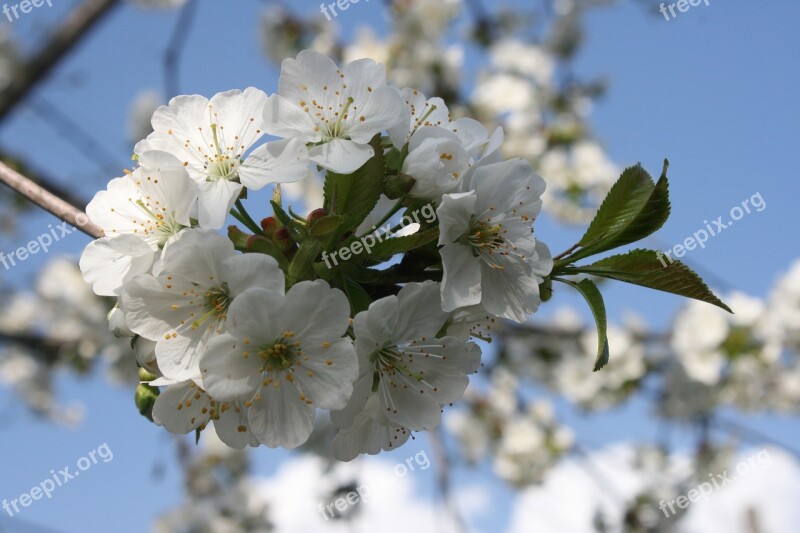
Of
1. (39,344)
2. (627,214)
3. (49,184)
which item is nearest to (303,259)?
(627,214)

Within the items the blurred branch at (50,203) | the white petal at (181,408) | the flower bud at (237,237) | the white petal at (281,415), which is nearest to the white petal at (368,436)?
the white petal at (281,415)

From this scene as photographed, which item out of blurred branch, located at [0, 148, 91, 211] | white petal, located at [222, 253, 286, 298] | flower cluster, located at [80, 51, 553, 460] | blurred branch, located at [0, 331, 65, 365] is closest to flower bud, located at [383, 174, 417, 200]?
flower cluster, located at [80, 51, 553, 460]

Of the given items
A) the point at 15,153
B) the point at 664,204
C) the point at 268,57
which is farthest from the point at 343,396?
the point at 268,57

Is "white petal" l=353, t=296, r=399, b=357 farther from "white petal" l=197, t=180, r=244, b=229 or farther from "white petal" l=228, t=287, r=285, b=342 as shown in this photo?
"white petal" l=197, t=180, r=244, b=229

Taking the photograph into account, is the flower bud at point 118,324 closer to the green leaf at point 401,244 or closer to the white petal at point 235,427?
the white petal at point 235,427

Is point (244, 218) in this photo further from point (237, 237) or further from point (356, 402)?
point (356, 402)

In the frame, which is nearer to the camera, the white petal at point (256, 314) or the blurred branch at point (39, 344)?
the white petal at point (256, 314)

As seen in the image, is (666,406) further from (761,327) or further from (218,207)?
(218,207)
